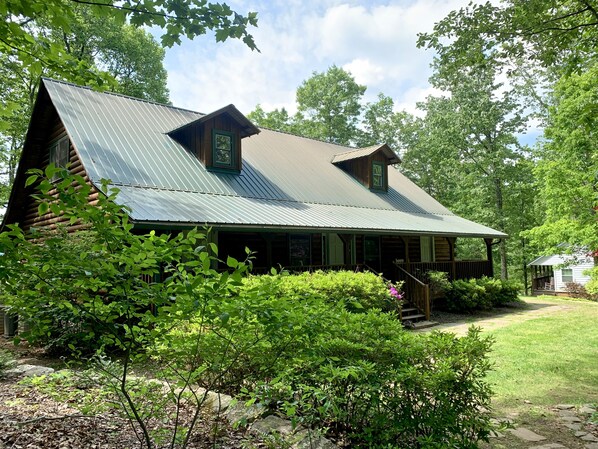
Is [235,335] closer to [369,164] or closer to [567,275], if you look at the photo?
[369,164]

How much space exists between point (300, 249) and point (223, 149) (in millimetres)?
4313

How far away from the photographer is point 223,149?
44.8 feet

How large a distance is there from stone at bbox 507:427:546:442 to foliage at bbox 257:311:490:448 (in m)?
1.33

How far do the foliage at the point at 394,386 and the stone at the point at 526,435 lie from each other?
133 cm

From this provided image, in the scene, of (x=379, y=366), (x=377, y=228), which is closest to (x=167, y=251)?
(x=379, y=366)

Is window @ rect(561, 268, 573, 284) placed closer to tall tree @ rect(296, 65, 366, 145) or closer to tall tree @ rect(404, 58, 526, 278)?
tall tree @ rect(404, 58, 526, 278)

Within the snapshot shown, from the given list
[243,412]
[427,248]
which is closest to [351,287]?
[243,412]

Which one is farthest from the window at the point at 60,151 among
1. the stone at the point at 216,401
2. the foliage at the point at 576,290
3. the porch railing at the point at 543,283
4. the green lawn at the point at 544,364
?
the porch railing at the point at 543,283

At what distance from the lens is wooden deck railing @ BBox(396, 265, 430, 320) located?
44.3ft

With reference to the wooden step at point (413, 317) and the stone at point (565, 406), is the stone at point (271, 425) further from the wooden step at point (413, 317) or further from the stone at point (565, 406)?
the wooden step at point (413, 317)

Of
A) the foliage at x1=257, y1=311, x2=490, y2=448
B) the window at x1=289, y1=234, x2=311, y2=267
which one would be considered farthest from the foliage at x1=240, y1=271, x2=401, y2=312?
the foliage at x1=257, y1=311, x2=490, y2=448

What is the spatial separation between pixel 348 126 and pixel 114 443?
1440 inches

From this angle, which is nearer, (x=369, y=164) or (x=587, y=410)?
(x=587, y=410)

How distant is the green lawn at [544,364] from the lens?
5.65 m
